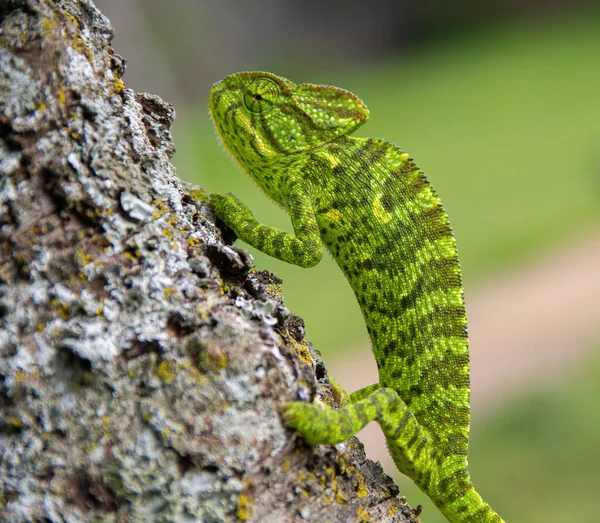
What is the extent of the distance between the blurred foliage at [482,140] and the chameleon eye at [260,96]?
5.97 m

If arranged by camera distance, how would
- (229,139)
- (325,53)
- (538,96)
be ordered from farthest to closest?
(325,53) < (538,96) < (229,139)

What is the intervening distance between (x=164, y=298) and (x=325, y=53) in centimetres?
2077

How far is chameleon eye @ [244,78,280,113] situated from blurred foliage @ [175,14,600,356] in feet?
19.6

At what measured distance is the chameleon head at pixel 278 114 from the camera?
89.8 inches

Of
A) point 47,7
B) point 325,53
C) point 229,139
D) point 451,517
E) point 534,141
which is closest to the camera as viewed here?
point 47,7

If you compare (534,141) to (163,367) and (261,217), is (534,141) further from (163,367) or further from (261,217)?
(163,367)

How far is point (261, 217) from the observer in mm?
11312

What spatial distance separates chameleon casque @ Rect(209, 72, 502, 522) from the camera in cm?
204

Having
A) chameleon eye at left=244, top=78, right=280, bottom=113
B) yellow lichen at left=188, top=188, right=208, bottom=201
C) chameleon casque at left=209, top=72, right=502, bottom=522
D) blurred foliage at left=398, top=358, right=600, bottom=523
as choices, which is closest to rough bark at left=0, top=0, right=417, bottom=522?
yellow lichen at left=188, top=188, right=208, bottom=201

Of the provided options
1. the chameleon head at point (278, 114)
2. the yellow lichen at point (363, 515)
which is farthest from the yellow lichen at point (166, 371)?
the chameleon head at point (278, 114)

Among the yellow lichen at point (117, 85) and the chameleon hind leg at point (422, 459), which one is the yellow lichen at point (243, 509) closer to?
the chameleon hind leg at point (422, 459)

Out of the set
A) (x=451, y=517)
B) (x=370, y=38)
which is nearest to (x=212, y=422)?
(x=451, y=517)

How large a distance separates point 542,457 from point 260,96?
3956 mm

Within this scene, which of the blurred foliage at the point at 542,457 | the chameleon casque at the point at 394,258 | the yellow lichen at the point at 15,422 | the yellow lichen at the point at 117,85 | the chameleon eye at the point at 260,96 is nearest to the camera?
the yellow lichen at the point at 15,422
